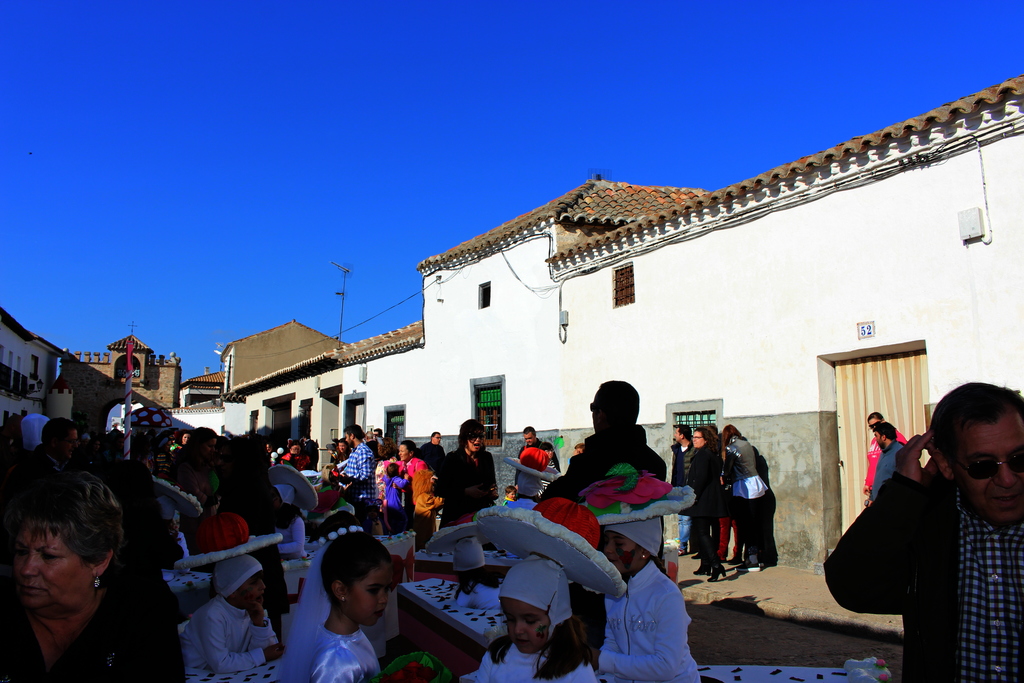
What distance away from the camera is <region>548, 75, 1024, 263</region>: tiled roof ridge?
732 cm

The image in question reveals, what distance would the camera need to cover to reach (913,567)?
6.21 feet

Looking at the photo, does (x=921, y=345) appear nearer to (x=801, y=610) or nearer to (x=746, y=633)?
(x=801, y=610)

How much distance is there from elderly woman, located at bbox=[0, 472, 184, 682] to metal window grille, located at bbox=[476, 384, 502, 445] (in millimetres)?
13804

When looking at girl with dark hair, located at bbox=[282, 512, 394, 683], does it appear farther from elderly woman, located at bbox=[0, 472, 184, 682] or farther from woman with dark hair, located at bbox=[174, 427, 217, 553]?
woman with dark hair, located at bbox=[174, 427, 217, 553]

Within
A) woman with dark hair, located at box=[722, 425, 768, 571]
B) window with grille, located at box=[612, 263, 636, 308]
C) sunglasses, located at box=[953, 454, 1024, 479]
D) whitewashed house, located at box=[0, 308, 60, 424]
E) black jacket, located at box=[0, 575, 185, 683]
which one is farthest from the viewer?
whitewashed house, located at box=[0, 308, 60, 424]

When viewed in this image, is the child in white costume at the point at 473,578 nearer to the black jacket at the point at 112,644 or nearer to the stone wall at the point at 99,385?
the black jacket at the point at 112,644

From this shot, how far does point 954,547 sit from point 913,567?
0.12m

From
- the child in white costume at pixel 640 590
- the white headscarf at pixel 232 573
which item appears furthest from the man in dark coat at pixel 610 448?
the white headscarf at pixel 232 573

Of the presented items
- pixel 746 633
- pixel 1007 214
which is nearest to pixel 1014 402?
pixel 746 633

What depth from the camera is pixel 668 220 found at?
1126cm

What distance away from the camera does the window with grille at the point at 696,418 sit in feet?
34.6

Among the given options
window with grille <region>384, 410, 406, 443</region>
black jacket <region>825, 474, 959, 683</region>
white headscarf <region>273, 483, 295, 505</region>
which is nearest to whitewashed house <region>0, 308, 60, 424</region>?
window with grille <region>384, 410, 406, 443</region>

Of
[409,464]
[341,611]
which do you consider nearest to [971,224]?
[341,611]

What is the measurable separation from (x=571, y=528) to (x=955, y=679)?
1243 mm
